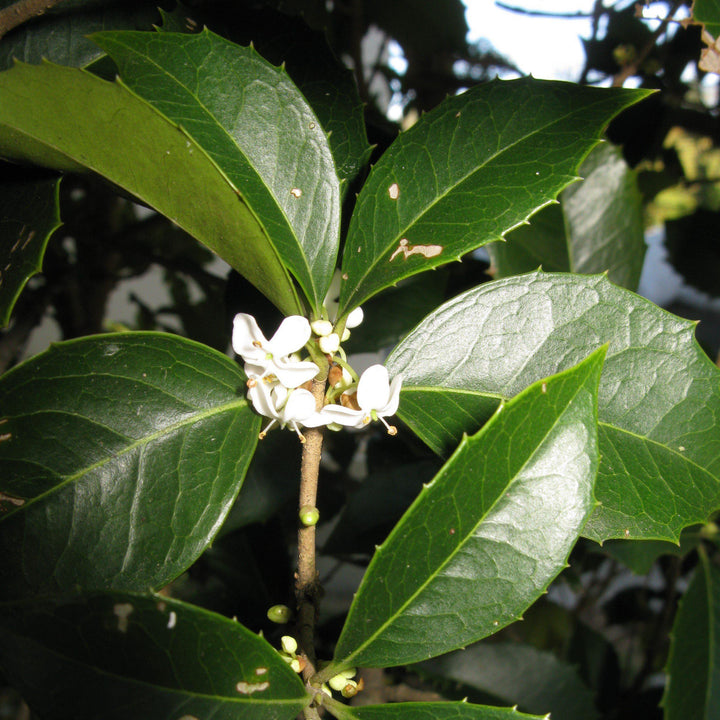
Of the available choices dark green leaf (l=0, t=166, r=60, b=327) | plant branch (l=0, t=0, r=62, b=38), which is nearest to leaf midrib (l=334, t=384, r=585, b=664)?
dark green leaf (l=0, t=166, r=60, b=327)

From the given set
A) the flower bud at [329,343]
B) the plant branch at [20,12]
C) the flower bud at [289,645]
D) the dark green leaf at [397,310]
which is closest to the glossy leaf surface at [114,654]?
the flower bud at [289,645]


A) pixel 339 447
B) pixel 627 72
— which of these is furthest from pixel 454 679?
pixel 627 72

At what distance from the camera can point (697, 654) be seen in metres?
0.98

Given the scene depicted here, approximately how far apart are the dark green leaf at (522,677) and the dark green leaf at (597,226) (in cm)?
69

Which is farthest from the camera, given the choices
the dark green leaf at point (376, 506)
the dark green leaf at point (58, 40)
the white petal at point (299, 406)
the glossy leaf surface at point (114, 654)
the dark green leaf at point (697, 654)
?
the dark green leaf at point (376, 506)

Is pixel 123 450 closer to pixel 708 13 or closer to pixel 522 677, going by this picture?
pixel 708 13

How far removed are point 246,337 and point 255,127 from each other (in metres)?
0.16

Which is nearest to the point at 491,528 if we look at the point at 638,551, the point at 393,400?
the point at 393,400

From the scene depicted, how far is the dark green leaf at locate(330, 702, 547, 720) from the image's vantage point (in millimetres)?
427

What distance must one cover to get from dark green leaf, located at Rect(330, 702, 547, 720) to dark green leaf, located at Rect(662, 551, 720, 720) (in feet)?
2.02

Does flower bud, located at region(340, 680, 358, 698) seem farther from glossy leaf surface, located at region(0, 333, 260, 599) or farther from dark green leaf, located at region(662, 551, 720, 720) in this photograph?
dark green leaf, located at region(662, 551, 720, 720)

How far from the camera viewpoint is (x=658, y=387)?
0.53 m

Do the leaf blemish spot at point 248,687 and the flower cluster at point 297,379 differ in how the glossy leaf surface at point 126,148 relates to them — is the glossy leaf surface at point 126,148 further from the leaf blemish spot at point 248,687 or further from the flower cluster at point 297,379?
the leaf blemish spot at point 248,687

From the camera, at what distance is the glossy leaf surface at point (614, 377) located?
0.52 metres
